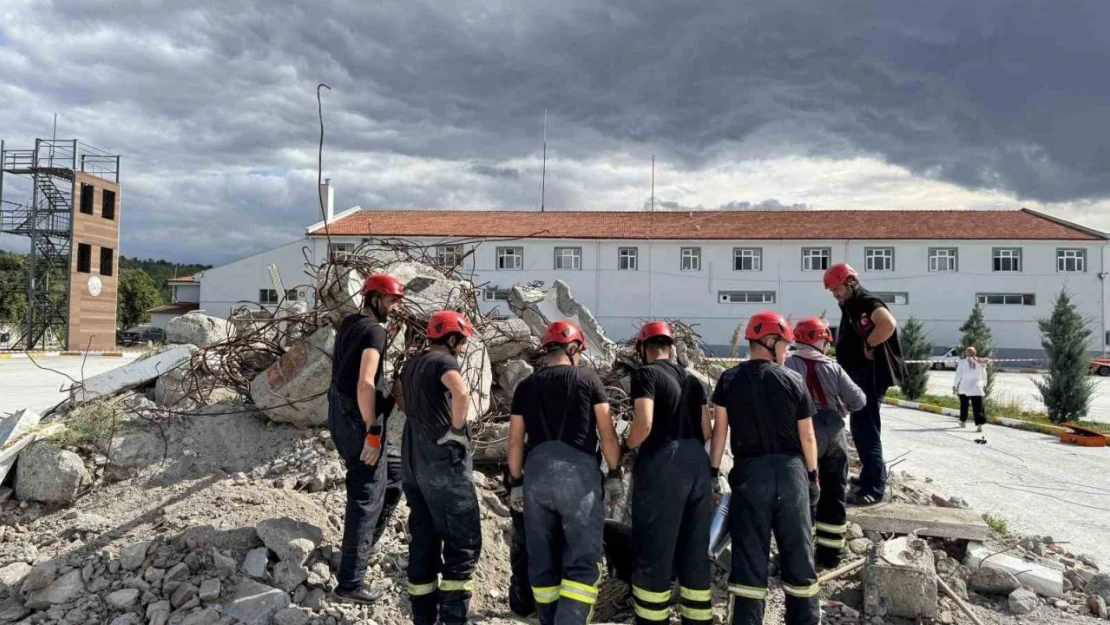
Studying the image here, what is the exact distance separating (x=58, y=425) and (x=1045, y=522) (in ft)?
29.2

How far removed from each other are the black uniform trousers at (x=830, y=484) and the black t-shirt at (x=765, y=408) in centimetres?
79

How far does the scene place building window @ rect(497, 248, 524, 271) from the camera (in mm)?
35094

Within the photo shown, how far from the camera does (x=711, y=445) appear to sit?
3928 millimetres

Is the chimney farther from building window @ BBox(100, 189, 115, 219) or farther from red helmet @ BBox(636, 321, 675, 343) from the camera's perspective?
red helmet @ BBox(636, 321, 675, 343)

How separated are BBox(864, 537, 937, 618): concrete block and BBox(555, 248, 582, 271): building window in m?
30.3

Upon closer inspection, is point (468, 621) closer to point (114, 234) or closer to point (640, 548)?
point (640, 548)

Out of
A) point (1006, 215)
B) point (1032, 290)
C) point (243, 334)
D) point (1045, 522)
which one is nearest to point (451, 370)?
point (243, 334)

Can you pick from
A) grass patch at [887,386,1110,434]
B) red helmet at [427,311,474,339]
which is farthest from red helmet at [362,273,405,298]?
grass patch at [887,386,1110,434]

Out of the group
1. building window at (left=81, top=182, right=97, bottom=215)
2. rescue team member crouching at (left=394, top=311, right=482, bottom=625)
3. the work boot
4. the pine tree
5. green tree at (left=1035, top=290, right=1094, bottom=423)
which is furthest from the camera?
building window at (left=81, top=182, right=97, bottom=215)

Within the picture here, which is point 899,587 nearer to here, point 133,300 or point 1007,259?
point 1007,259

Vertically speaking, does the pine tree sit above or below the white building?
below

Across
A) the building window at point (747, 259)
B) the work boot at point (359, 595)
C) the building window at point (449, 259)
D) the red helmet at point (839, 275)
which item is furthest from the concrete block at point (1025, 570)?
the building window at point (747, 259)

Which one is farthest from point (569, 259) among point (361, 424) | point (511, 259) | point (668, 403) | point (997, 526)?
point (668, 403)

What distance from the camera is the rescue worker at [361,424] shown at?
4148mm
